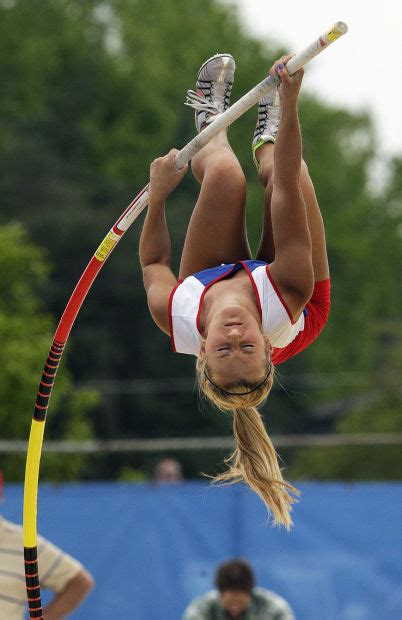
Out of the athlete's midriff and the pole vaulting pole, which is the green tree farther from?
the athlete's midriff

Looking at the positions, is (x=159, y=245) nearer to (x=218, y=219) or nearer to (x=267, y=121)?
(x=218, y=219)

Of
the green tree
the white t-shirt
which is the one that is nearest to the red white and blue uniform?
the white t-shirt

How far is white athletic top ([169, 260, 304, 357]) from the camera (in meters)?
4.66

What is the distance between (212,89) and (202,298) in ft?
4.10

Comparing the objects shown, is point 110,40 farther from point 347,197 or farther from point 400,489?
point 400,489

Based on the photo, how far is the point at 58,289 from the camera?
24312 mm

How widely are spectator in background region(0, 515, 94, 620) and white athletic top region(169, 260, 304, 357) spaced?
1762 millimetres

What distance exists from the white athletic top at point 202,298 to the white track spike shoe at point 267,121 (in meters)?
0.79

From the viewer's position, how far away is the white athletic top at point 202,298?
4.66 m

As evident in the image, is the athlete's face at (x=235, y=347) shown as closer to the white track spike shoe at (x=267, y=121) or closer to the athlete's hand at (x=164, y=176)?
the athlete's hand at (x=164, y=176)

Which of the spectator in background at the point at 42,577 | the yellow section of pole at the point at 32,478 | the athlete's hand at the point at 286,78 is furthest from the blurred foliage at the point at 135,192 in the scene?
the athlete's hand at the point at 286,78

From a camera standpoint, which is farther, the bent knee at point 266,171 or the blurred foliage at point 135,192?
the blurred foliage at point 135,192

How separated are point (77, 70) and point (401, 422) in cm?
1527

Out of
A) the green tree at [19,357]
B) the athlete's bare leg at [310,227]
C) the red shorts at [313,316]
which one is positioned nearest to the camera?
the athlete's bare leg at [310,227]
